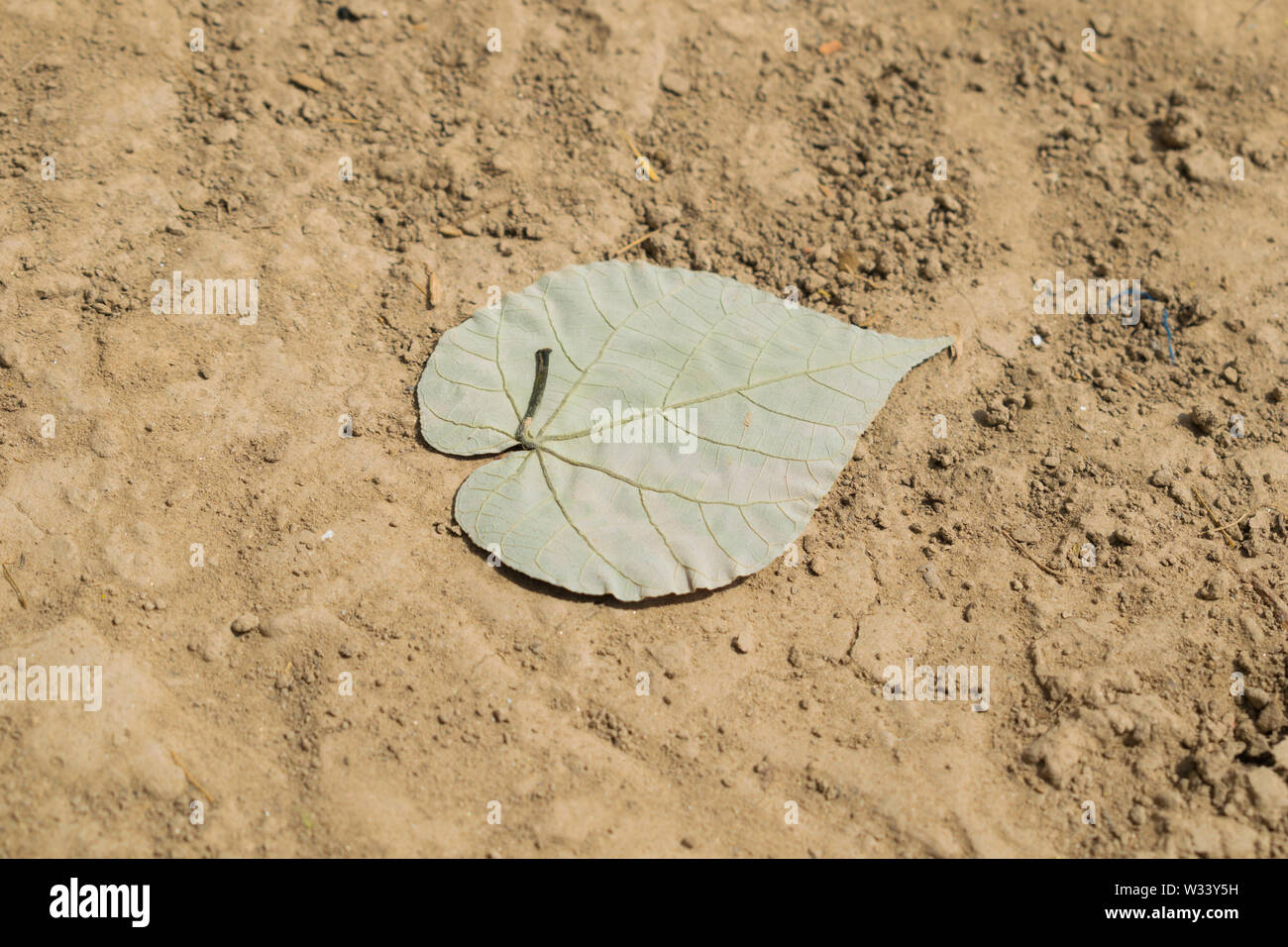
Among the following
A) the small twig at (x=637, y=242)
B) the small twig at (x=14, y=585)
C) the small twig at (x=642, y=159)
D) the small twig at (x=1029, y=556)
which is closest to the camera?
the small twig at (x=14, y=585)

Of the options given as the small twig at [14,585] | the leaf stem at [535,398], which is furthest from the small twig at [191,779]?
the leaf stem at [535,398]

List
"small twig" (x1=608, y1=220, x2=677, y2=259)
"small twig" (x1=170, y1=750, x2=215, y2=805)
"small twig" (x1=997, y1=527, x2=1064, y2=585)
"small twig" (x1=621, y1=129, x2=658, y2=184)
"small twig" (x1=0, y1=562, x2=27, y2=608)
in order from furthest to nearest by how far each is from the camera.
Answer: "small twig" (x1=621, y1=129, x2=658, y2=184)
"small twig" (x1=608, y1=220, x2=677, y2=259)
"small twig" (x1=997, y1=527, x2=1064, y2=585)
"small twig" (x1=0, y1=562, x2=27, y2=608)
"small twig" (x1=170, y1=750, x2=215, y2=805)

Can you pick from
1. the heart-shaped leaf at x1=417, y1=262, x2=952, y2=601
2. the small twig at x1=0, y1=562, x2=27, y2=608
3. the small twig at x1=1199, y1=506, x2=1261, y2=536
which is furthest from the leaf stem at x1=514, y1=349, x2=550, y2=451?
the small twig at x1=1199, y1=506, x2=1261, y2=536

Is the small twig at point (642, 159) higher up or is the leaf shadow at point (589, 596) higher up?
the small twig at point (642, 159)

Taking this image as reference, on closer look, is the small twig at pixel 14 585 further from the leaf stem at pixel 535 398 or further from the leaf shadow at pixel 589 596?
the leaf stem at pixel 535 398

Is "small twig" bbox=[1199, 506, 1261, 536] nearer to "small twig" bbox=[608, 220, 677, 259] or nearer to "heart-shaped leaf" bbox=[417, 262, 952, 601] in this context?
"heart-shaped leaf" bbox=[417, 262, 952, 601]

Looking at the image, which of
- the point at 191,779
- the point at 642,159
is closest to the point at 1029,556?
the point at 642,159
